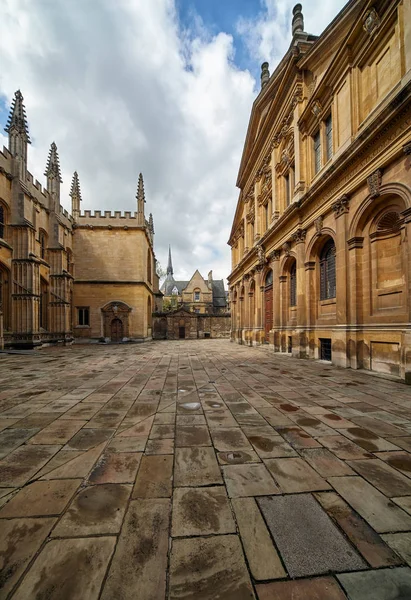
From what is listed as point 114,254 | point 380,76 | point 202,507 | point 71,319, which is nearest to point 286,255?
point 380,76

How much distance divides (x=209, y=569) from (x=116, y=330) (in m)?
26.5

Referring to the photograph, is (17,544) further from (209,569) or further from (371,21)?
(371,21)

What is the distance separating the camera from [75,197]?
88.9 feet

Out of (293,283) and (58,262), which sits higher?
(58,262)

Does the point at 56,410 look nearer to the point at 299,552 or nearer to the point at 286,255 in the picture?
the point at 299,552

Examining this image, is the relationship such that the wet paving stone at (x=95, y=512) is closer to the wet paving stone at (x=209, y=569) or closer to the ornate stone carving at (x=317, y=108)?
the wet paving stone at (x=209, y=569)


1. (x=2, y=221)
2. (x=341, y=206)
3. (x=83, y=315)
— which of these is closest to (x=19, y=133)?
(x=2, y=221)

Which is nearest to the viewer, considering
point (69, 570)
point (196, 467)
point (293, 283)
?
point (69, 570)

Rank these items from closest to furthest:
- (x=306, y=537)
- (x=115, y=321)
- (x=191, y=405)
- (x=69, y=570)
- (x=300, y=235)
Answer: (x=69, y=570)
(x=306, y=537)
(x=191, y=405)
(x=300, y=235)
(x=115, y=321)

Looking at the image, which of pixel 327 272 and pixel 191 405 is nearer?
pixel 191 405

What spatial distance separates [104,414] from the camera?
4.46 metres

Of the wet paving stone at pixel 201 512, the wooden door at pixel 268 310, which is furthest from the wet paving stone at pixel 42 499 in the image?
the wooden door at pixel 268 310

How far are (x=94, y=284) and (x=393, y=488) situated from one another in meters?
27.8

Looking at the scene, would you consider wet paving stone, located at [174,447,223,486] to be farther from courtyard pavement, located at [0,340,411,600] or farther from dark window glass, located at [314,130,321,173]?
dark window glass, located at [314,130,321,173]
